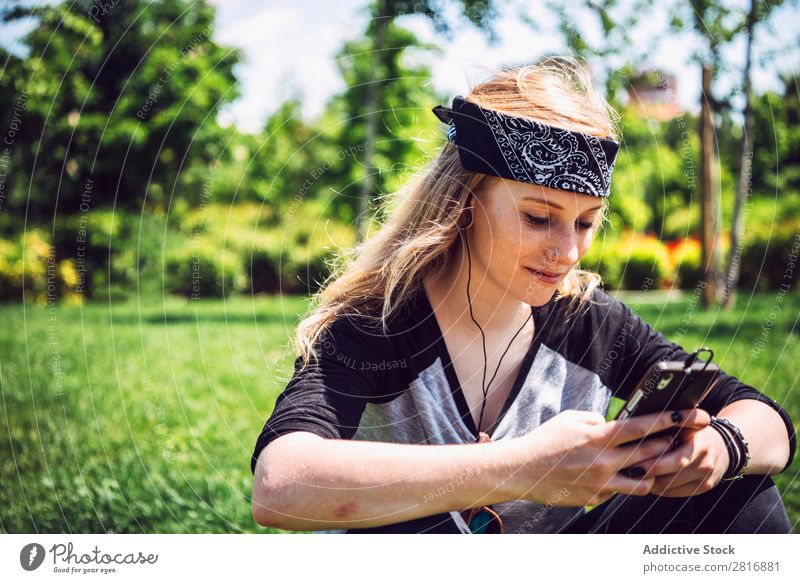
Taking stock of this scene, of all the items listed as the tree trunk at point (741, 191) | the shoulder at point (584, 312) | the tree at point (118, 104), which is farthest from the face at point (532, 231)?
the tree at point (118, 104)

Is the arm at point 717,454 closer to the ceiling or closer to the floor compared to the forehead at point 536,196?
closer to the floor

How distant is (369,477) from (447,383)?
451mm

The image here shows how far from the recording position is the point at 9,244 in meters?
9.99

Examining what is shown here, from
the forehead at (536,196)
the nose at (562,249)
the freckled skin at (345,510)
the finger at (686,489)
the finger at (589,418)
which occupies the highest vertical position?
the forehead at (536,196)

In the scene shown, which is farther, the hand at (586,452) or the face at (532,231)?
the face at (532,231)

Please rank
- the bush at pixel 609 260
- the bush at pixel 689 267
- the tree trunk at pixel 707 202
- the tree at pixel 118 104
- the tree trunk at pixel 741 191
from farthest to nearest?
the bush at pixel 689 267, the bush at pixel 609 260, the tree trunk at pixel 707 202, the tree at pixel 118 104, the tree trunk at pixel 741 191

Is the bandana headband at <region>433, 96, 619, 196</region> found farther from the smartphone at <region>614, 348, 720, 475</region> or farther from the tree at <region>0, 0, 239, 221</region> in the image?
the tree at <region>0, 0, 239, 221</region>

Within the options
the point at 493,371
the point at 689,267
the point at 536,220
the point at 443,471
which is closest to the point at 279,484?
the point at 443,471

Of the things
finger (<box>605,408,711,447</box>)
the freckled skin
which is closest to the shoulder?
finger (<box>605,408,711,447</box>)

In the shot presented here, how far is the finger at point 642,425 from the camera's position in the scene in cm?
123

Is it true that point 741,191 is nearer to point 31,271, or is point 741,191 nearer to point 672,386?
point 672,386

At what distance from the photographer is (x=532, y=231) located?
1.63m

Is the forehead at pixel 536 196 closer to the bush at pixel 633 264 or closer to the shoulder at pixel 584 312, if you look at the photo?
the shoulder at pixel 584 312
